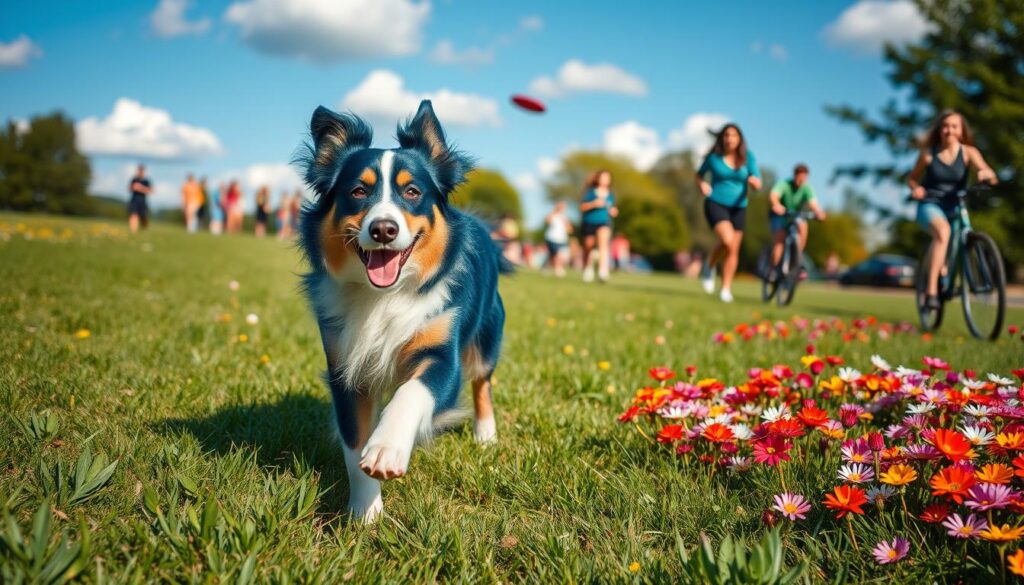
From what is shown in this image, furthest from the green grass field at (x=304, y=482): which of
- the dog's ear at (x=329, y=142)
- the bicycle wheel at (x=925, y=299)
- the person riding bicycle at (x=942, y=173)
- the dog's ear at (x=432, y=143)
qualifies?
the bicycle wheel at (x=925, y=299)

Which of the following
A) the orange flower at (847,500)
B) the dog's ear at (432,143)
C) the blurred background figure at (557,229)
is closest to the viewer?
the orange flower at (847,500)

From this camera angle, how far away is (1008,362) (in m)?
5.07

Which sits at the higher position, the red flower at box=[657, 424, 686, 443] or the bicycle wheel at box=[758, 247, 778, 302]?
the bicycle wheel at box=[758, 247, 778, 302]

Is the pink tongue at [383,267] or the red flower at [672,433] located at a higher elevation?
the pink tongue at [383,267]

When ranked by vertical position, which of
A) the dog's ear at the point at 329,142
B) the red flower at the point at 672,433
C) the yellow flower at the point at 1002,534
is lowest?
the red flower at the point at 672,433

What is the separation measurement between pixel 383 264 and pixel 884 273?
41004mm

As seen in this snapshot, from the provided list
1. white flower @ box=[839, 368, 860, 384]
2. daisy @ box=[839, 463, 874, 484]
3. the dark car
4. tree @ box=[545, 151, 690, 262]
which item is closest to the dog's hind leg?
daisy @ box=[839, 463, 874, 484]

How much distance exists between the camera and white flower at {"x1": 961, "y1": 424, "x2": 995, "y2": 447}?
2113 mm

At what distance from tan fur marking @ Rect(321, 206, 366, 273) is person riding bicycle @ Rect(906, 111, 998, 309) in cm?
678

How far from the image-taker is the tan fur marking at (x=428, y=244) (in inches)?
98.9

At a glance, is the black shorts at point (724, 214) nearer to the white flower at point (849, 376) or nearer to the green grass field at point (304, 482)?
the green grass field at point (304, 482)

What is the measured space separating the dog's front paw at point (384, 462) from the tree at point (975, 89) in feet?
103

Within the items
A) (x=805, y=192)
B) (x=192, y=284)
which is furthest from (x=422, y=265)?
(x=805, y=192)

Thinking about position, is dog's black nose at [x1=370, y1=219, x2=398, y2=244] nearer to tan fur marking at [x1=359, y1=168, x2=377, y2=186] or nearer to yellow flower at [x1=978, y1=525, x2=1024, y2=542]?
tan fur marking at [x1=359, y1=168, x2=377, y2=186]
